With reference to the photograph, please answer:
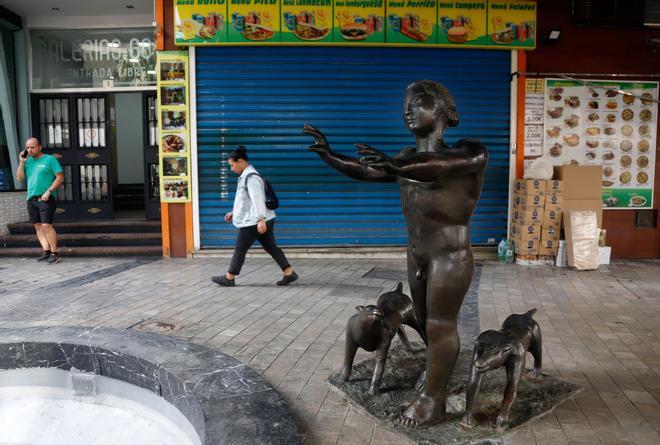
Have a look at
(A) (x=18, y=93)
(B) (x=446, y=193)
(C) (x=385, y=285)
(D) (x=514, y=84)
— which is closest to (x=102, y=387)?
(B) (x=446, y=193)

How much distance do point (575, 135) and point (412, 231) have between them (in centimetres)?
738

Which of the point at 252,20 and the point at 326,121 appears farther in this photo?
the point at 326,121

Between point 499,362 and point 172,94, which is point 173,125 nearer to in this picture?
point 172,94

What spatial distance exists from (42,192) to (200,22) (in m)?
3.93

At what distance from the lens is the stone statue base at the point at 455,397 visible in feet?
8.80

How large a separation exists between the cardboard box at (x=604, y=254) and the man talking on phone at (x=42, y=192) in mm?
9120

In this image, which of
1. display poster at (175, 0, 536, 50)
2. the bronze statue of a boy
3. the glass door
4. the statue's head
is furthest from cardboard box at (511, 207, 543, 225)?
the glass door

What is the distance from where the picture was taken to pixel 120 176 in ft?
50.3

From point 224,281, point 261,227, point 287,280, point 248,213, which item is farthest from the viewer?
point 287,280

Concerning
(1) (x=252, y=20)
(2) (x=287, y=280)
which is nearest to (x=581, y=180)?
(2) (x=287, y=280)

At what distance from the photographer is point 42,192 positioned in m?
8.52

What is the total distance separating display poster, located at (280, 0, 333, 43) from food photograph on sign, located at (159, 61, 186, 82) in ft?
6.11

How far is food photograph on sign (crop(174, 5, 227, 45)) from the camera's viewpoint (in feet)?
28.2

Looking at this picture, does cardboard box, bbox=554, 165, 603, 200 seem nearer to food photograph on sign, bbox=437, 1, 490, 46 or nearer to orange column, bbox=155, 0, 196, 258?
food photograph on sign, bbox=437, 1, 490, 46
